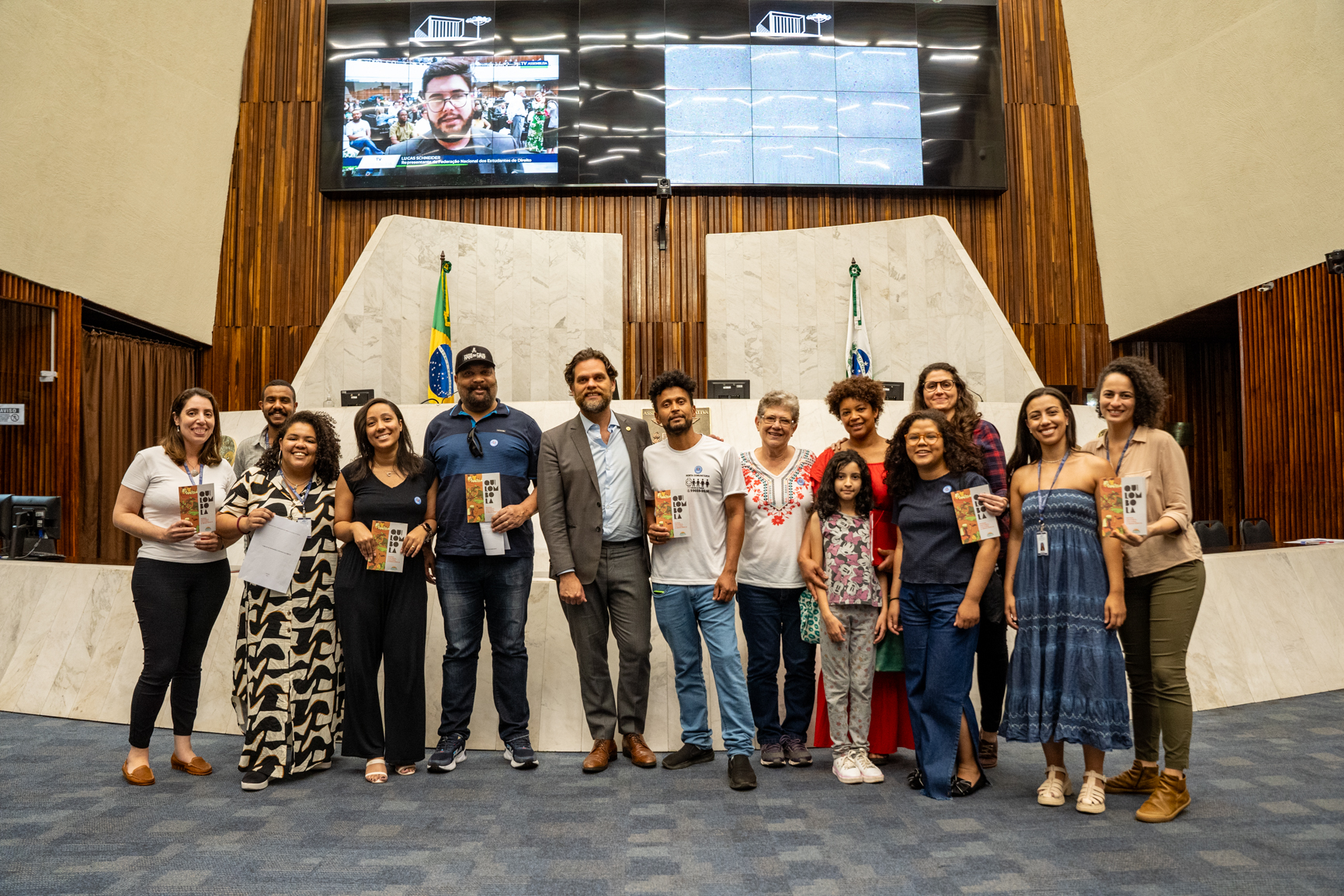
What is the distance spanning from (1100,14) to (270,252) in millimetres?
8940

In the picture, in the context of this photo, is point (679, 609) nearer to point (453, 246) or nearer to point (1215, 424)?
point (453, 246)

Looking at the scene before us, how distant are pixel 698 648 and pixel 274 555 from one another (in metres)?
1.50

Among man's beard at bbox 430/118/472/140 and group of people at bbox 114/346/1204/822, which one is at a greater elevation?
man's beard at bbox 430/118/472/140

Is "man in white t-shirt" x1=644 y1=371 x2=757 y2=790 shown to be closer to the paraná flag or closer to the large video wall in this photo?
the paraná flag

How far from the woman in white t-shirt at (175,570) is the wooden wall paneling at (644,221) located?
6.21 metres

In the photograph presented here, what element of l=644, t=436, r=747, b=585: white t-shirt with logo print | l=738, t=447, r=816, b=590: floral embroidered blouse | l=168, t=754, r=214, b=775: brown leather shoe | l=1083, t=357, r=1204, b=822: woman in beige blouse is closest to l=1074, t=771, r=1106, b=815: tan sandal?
l=1083, t=357, r=1204, b=822: woman in beige blouse

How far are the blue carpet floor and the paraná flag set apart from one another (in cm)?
539

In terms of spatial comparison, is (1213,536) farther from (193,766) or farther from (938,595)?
(193,766)

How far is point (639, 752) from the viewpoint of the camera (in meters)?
3.15

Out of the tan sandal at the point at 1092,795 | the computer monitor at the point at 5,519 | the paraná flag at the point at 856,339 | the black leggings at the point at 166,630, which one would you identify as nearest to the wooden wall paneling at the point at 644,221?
the paraná flag at the point at 856,339

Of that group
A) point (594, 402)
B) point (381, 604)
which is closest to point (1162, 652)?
point (594, 402)

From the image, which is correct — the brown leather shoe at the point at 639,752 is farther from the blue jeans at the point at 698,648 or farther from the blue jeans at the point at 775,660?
the blue jeans at the point at 775,660

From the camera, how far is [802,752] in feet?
10.2

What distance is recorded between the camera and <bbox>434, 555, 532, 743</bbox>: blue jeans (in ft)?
10.3
